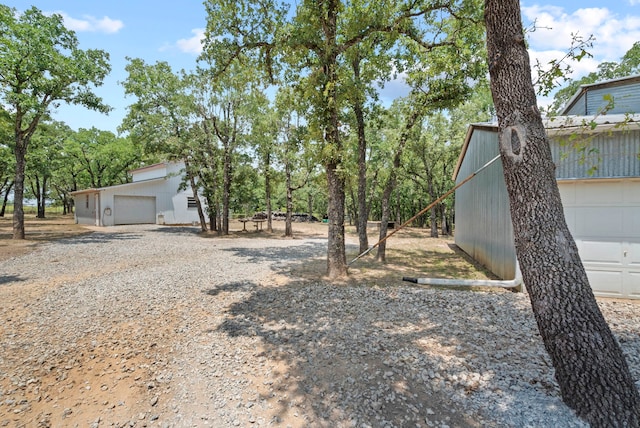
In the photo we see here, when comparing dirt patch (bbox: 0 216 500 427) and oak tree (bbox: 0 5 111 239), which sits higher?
oak tree (bbox: 0 5 111 239)

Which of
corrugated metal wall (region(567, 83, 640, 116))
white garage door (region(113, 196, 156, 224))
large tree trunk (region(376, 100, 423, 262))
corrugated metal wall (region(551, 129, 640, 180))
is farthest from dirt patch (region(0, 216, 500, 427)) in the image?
white garage door (region(113, 196, 156, 224))

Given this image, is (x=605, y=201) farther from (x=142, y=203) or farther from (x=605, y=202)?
(x=142, y=203)

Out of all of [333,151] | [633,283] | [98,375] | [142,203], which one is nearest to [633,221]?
[633,283]

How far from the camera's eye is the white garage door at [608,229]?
5648 millimetres

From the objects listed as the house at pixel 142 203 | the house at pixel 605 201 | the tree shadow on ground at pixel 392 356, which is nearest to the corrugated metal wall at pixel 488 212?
the house at pixel 605 201

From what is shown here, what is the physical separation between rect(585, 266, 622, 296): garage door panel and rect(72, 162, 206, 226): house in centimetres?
2147

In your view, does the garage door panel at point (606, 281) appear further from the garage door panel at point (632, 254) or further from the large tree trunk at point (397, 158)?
the large tree trunk at point (397, 158)

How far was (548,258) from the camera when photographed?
7.78 feet

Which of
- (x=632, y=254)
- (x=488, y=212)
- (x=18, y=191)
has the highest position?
(x=18, y=191)

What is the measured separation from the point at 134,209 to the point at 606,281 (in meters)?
25.2

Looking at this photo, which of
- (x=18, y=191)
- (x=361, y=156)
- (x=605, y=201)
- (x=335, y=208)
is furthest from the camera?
(x=18, y=191)

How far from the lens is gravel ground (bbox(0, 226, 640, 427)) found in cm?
256

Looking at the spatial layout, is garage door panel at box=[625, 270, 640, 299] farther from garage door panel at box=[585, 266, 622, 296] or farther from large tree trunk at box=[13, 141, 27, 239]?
large tree trunk at box=[13, 141, 27, 239]

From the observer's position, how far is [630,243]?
5.68 metres
